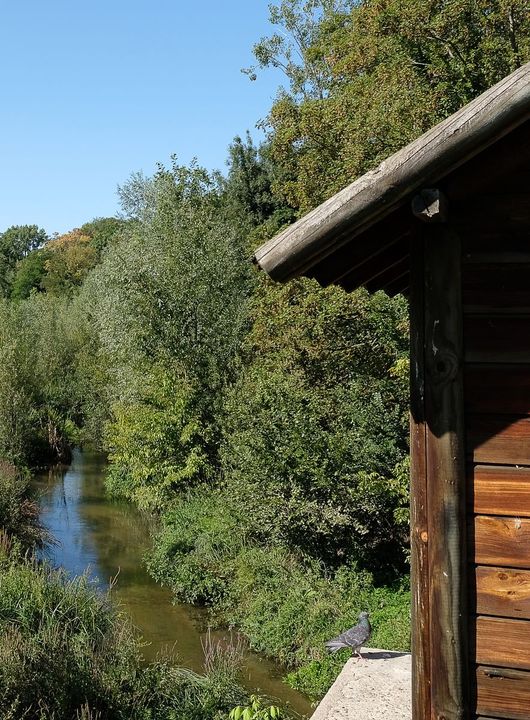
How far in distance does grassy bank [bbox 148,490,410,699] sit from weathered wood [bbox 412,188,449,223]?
8.65 m

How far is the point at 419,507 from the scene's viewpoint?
10.1 feet

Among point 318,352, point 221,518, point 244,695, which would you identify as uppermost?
point 318,352

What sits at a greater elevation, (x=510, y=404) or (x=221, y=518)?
(x=510, y=404)

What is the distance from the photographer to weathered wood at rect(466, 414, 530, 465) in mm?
2941

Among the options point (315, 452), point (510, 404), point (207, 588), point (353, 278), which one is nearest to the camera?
point (510, 404)

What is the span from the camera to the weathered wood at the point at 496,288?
9.79ft

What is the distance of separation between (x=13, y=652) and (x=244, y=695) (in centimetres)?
299

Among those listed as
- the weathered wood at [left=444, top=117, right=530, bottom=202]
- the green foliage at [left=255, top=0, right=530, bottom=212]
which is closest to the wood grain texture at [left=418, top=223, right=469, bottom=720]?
the weathered wood at [left=444, top=117, right=530, bottom=202]

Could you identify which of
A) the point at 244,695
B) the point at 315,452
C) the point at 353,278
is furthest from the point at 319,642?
the point at 353,278

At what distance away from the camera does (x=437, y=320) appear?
304 centimetres

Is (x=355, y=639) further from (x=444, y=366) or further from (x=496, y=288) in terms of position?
(x=496, y=288)

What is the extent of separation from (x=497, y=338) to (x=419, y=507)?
77 centimetres

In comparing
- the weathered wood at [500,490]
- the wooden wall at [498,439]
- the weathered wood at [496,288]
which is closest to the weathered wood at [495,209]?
the wooden wall at [498,439]

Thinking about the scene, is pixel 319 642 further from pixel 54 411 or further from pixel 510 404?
pixel 54 411
